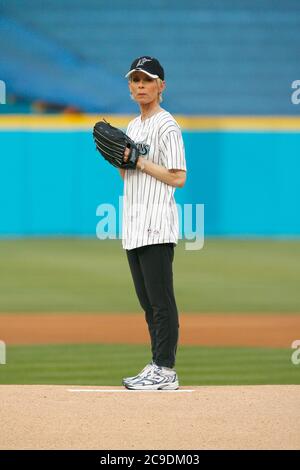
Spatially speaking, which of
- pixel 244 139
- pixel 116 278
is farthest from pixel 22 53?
pixel 116 278

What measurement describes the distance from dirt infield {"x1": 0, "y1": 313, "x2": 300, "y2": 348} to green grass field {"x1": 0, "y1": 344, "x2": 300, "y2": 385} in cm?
38

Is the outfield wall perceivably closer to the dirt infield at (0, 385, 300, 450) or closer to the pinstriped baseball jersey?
the pinstriped baseball jersey

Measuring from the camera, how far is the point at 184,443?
457 centimetres

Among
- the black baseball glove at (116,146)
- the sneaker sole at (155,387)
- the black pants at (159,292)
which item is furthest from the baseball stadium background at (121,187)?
the black baseball glove at (116,146)

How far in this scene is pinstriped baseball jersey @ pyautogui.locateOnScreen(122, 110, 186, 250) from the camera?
5590 mm

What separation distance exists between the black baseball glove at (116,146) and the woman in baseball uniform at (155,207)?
0.05 meters

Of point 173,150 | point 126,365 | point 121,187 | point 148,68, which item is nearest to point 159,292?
point 173,150

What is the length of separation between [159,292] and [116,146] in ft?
2.48

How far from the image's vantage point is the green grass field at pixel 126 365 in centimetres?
717

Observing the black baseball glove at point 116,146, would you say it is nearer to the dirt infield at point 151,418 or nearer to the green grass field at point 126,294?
the dirt infield at point 151,418

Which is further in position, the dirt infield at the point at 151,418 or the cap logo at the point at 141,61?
the cap logo at the point at 141,61

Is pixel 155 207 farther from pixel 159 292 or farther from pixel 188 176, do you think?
pixel 188 176

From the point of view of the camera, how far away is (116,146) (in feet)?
18.1

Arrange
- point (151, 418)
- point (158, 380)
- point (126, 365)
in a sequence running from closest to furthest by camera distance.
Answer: point (151, 418) < point (158, 380) < point (126, 365)
